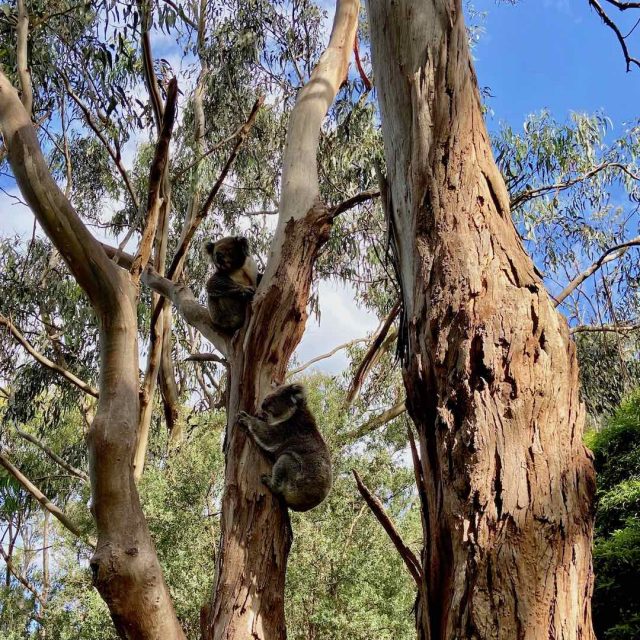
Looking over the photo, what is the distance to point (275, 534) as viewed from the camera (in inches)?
110

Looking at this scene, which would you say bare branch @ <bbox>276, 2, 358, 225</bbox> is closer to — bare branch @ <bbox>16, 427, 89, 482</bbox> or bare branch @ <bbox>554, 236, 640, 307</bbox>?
bare branch @ <bbox>554, 236, 640, 307</bbox>

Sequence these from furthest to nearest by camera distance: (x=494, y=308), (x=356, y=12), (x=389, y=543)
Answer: (x=389, y=543) < (x=356, y=12) < (x=494, y=308)

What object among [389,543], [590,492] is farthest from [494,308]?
[389,543]

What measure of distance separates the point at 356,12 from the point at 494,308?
14.5 feet

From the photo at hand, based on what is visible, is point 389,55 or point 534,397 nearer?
point 534,397

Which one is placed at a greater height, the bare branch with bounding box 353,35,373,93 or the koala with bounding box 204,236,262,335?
the bare branch with bounding box 353,35,373,93

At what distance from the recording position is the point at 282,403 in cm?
331

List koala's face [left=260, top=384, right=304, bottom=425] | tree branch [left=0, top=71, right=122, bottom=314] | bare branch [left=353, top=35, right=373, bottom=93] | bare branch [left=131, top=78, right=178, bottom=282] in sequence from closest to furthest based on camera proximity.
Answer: tree branch [left=0, top=71, right=122, bottom=314]
koala's face [left=260, top=384, right=304, bottom=425]
bare branch [left=131, top=78, right=178, bottom=282]
bare branch [left=353, top=35, right=373, bottom=93]

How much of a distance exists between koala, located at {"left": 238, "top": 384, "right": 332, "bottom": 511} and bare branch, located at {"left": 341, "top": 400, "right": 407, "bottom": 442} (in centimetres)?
282

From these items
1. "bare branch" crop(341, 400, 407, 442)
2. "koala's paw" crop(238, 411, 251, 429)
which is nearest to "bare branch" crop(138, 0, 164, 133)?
"koala's paw" crop(238, 411, 251, 429)

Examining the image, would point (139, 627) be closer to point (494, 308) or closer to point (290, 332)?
point (290, 332)

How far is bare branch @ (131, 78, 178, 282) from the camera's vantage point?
3582 millimetres

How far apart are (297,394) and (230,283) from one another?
3.09ft

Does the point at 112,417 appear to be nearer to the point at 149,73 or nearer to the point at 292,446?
the point at 292,446
